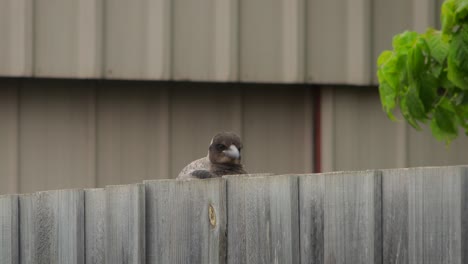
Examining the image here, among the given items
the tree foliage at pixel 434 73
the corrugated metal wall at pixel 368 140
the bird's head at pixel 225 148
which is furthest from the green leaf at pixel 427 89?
the corrugated metal wall at pixel 368 140

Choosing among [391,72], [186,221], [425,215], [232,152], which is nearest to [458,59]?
[391,72]

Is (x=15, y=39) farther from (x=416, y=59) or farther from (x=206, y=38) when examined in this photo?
(x=416, y=59)

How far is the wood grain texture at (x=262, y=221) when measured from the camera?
3.95 meters

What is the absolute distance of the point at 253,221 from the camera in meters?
3.99

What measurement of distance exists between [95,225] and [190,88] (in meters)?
3.81

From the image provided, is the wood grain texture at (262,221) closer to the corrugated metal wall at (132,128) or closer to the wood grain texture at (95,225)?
the wood grain texture at (95,225)

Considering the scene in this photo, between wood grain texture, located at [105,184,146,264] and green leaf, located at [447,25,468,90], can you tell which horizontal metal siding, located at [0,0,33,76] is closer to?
wood grain texture, located at [105,184,146,264]

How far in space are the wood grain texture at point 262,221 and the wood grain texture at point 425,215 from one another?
0.38m

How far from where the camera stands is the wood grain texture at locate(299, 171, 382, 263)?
12.7 feet

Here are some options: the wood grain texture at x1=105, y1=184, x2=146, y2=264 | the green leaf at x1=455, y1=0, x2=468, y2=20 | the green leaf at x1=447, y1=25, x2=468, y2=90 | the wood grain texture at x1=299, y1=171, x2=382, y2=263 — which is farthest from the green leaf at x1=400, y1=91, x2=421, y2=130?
the wood grain texture at x1=105, y1=184, x2=146, y2=264

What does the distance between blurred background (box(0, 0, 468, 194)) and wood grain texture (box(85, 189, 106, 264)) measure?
3072mm

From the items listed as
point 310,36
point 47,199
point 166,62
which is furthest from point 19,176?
point 47,199

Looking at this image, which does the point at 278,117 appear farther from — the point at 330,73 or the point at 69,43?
the point at 69,43

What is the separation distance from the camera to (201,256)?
4.05m
